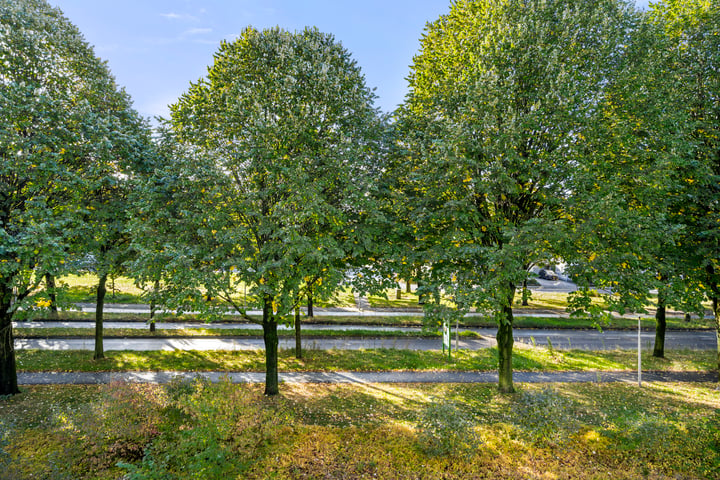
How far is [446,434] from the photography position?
786 cm

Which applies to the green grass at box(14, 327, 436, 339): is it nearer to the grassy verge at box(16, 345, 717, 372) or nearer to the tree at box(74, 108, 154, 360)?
the grassy verge at box(16, 345, 717, 372)

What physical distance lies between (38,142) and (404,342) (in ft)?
58.9

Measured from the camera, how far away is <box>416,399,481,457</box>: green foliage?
7.68 metres

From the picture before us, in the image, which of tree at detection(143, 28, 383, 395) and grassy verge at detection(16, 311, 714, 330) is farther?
grassy verge at detection(16, 311, 714, 330)

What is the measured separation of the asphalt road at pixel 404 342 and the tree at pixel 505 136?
32.7ft

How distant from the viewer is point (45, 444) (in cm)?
746

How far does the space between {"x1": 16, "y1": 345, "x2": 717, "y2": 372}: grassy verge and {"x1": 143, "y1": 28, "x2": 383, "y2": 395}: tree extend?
565 cm

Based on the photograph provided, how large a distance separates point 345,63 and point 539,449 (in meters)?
12.1

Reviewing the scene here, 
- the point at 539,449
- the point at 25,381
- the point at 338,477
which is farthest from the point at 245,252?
the point at 25,381

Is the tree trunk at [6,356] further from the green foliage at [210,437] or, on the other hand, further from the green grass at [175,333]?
the green grass at [175,333]

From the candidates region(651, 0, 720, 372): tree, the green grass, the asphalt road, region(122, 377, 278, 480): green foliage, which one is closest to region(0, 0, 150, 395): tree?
region(122, 377, 278, 480): green foliage

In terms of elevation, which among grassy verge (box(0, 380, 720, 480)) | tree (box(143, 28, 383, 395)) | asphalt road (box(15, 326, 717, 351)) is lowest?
asphalt road (box(15, 326, 717, 351))

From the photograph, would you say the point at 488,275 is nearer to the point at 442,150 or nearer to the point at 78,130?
the point at 442,150

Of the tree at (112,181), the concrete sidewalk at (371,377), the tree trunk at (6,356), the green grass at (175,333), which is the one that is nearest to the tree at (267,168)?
the tree at (112,181)
